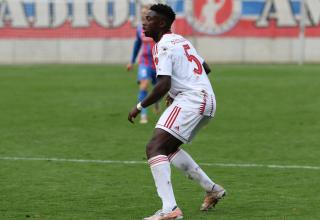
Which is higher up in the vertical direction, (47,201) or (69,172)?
(47,201)

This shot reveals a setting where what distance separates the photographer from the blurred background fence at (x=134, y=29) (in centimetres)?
3578

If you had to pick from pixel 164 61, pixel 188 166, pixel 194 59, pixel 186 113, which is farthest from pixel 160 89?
pixel 188 166

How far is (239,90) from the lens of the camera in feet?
78.9

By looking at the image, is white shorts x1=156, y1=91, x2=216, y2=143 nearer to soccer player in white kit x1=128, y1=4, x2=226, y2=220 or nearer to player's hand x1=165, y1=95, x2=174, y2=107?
soccer player in white kit x1=128, y1=4, x2=226, y2=220

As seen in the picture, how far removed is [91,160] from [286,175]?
294 cm

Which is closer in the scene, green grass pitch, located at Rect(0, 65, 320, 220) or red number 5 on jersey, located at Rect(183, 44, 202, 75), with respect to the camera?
red number 5 on jersey, located at Rect(183, 44, 202, 75)

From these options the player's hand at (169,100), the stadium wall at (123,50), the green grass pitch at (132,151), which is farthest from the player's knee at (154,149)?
the stadium wall at (123,50)

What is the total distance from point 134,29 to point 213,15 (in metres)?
3.36

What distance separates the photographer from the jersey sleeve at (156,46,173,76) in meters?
8.26

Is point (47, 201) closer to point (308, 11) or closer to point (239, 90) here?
point (239, 90)

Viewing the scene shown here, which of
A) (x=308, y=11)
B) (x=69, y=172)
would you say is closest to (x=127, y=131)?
(x=69, y=172)

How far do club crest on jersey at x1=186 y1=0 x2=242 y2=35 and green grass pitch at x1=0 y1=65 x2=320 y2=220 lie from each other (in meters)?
9.49

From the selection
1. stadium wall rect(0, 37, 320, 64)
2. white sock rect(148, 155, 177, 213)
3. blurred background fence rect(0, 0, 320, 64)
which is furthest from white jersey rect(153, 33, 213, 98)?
stadium wall rect(0, 37, 320, 64)

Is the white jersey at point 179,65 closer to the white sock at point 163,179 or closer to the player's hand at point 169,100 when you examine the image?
the player's hand at point 169,100
